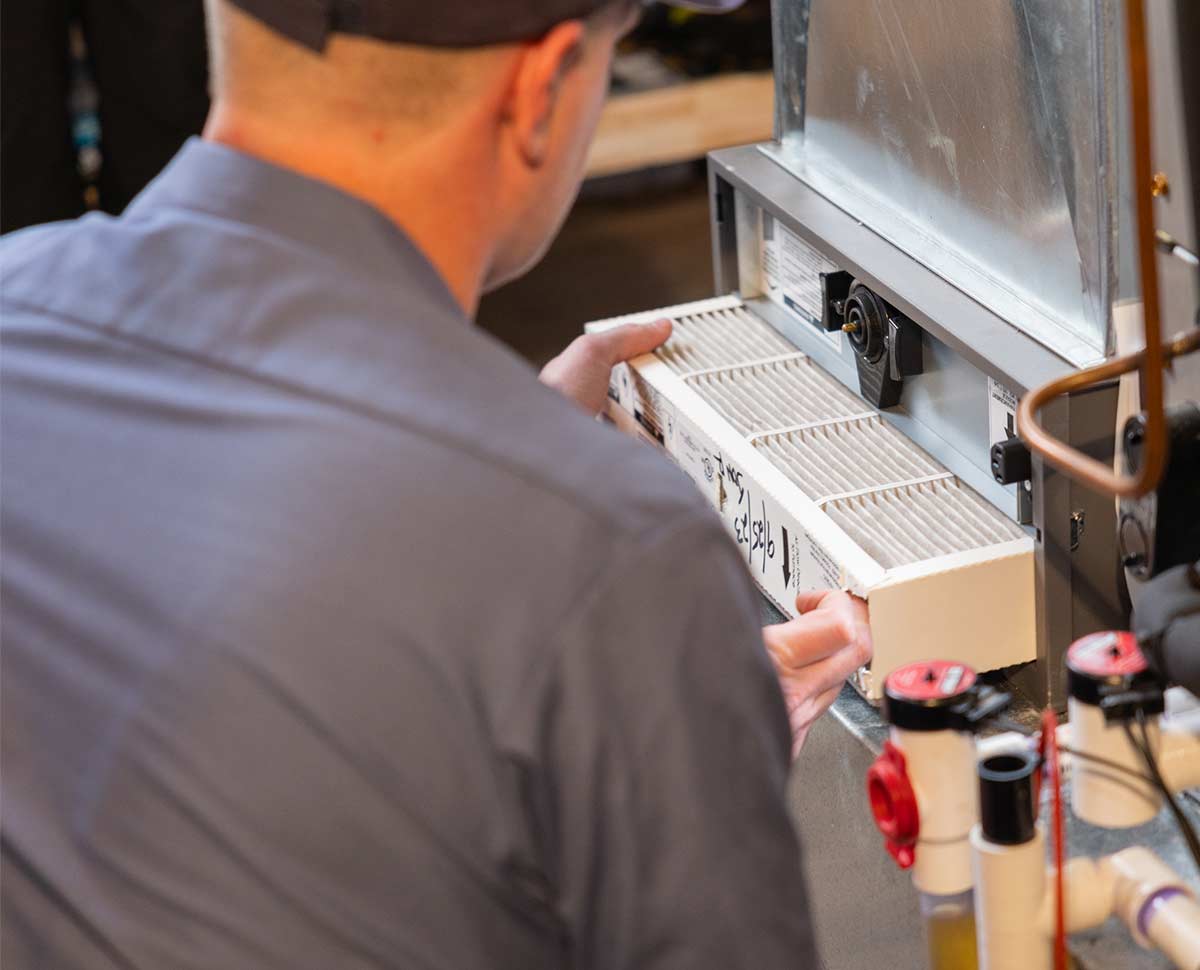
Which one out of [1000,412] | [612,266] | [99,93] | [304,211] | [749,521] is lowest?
[612,266]

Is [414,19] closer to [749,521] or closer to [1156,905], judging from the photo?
[1156,905]

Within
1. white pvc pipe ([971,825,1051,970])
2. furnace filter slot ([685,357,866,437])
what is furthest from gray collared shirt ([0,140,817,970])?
furnace filter slot ([685,357,866,437])

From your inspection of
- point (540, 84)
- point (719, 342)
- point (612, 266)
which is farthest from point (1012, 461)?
point (612, 266)

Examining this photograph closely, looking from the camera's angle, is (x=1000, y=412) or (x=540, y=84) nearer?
(x=540, y=84)

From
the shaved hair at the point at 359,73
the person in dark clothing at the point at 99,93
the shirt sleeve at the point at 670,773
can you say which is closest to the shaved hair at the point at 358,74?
the shaved hair at the point at 359,73

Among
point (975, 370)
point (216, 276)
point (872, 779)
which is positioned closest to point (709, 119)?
point (975, 370)

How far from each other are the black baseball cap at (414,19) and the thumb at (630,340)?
0.82m

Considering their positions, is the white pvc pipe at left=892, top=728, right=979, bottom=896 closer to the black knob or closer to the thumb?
the black knob

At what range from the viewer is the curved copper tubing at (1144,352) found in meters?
0.64

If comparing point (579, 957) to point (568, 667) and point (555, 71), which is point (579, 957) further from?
point (555, 71)

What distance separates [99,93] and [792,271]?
1119 millimetres

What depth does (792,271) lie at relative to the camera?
1.41 meters

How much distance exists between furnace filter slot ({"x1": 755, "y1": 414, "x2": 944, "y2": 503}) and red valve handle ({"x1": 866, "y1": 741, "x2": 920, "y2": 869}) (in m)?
0.40

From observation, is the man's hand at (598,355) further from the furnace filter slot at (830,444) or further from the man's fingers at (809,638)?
the man's fingers at (809,638)
